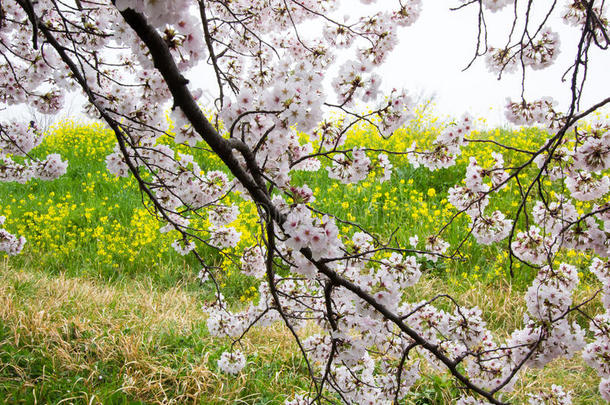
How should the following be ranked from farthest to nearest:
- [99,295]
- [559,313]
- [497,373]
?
[99,295] < [497,373] < [559,313]

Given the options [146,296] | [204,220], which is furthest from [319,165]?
[204,220]

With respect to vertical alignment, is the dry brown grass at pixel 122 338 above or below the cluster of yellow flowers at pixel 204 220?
below

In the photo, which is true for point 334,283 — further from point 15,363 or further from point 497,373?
point 15,363

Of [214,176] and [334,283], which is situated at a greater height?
[214,176]

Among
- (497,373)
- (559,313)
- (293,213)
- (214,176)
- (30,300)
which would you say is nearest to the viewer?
(293,213)

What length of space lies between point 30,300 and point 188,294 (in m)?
1.26

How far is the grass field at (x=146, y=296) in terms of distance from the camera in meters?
2.65

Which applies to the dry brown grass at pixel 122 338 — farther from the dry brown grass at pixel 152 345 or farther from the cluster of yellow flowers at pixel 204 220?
the cluster of yellow flowers at pixel 204 220

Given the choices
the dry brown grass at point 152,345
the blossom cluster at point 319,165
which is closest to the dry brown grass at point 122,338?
the dry brown grass at point 152,345

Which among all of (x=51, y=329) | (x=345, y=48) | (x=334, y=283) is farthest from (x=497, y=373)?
(x=51, y=329)

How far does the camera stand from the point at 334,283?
1.54 metres

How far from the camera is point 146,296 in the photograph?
377cm

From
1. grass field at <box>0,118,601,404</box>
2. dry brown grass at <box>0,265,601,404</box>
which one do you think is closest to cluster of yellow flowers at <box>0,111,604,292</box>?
grass field at <box>0,118,601,404</box>

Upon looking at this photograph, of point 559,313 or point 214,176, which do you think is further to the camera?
point 214,176
